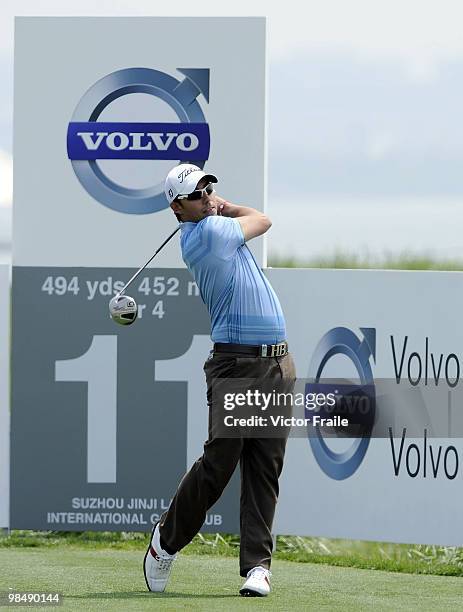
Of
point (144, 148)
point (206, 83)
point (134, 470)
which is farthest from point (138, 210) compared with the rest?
point (134, 470)

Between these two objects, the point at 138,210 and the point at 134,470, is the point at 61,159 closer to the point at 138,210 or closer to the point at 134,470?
the point at 138,210

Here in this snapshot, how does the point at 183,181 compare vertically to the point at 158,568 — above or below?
above

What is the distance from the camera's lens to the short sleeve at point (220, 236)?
4906mm

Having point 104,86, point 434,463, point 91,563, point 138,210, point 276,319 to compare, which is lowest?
point 91,563

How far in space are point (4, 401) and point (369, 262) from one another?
7.06 m

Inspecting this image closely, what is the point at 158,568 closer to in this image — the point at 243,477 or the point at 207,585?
the point at 207,585

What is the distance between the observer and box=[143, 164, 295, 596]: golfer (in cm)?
496

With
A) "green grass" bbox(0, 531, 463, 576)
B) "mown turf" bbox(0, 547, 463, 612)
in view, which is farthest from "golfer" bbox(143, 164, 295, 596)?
"green grass" bbox(0, 531, 463, 576)

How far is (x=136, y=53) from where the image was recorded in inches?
267

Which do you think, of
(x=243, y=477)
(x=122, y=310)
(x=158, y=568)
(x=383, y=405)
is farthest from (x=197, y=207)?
(x=383, y=405)

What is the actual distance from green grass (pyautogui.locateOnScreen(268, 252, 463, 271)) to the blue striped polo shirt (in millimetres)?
8016

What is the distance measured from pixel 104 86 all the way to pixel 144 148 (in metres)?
0.40

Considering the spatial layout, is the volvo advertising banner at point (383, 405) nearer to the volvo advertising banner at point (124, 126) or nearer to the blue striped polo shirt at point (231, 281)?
the volvo advertising banner at point (124, 126)

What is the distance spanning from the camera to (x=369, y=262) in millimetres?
13344
